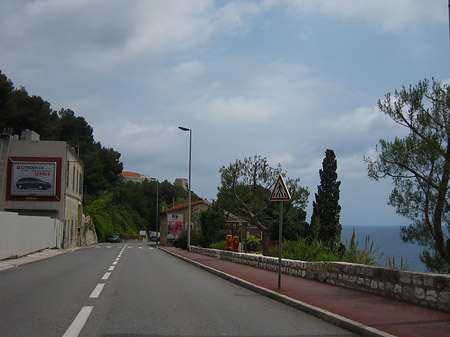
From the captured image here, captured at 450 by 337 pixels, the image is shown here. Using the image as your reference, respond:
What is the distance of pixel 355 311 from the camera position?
755cm

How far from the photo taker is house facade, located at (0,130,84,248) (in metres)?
36.8

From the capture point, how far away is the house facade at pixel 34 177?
36750 mm

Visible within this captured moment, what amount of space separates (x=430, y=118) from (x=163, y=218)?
2362 inches

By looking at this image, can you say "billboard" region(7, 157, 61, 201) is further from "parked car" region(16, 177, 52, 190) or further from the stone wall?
the stone wall

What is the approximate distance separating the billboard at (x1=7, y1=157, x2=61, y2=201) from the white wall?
427cm

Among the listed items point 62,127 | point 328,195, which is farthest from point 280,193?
point 62,127

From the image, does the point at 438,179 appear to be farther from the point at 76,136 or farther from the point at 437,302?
the point at 76,136

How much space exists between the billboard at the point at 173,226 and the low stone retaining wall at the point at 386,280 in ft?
124

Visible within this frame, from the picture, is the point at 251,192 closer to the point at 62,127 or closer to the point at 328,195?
the point at 328,195

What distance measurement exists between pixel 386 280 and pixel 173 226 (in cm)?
4360

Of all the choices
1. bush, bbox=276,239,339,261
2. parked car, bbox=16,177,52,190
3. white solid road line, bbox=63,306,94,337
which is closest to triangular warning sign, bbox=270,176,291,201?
white solid road line, bbox=63,306,94,337

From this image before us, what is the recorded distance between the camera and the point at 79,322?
662cm

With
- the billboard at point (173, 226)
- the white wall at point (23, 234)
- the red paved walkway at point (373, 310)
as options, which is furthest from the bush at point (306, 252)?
the billboard at point (173, 226)

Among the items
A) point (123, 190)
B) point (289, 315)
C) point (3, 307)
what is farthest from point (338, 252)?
point (123, 190)
